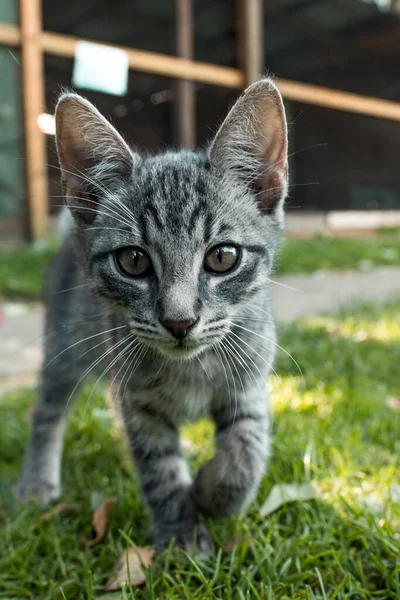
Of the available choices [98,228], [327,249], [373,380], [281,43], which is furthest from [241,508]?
[281,43]

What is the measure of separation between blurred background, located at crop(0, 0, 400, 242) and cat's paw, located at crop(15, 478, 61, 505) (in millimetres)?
1263

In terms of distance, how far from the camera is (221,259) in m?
1.58

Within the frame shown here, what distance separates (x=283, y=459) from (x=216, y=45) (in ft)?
20.1

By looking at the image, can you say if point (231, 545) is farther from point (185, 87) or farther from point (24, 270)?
point (185, 87)

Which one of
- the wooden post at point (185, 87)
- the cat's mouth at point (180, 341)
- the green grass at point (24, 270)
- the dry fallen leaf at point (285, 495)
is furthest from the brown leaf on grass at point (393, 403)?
the wooden post at point (185, 87)

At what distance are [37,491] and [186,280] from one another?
3.43ft

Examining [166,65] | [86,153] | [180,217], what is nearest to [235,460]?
[180,217]

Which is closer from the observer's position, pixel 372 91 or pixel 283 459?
pixel 283 459

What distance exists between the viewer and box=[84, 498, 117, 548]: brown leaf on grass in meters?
1.70

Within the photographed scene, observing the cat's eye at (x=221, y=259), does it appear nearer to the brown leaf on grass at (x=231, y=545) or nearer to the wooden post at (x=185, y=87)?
the brown leaf on grass at (x=231, y=545)

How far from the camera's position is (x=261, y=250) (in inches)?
66.6

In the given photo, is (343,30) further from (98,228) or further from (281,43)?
(98,228)

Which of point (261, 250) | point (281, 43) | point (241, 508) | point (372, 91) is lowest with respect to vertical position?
point (241, 508)

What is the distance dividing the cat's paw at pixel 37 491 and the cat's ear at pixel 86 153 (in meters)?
0.94
